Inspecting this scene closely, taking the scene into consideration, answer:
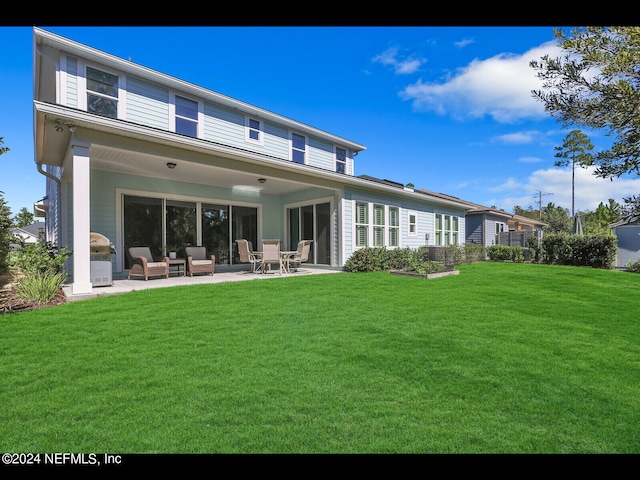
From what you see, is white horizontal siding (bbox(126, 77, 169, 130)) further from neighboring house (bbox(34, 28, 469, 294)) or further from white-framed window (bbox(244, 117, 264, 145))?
white-framed window (bbox(244, 117, 264, 145))

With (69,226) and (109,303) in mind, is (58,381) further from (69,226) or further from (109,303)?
(69,226)

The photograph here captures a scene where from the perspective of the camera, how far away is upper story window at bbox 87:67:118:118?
8.73m

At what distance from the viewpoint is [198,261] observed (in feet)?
31.6

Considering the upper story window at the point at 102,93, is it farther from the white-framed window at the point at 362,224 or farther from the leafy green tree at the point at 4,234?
the white-framed window at the point at 362,224

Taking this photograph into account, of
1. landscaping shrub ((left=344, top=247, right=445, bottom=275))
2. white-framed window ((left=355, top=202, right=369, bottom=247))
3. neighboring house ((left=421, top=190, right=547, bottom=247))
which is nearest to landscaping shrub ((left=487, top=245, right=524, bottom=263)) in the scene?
neighboring house ((left=421, top=190, right=547, bottom=247))

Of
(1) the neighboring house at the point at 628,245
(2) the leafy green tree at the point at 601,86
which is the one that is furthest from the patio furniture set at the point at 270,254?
(1) the neighboring house at the point at 628,245

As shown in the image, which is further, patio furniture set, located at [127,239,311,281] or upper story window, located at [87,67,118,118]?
upper story window, located at [87,67,118,118]

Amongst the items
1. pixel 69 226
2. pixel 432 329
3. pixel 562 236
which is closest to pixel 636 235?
pixel 562 236

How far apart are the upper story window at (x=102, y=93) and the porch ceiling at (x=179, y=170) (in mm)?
1612

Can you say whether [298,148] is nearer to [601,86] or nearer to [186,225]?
[186,225]

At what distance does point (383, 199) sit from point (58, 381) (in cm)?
1183

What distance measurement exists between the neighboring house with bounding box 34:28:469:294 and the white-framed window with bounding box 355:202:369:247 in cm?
4

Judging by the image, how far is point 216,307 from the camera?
18.2 feet

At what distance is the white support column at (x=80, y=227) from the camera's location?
602 centimetres
